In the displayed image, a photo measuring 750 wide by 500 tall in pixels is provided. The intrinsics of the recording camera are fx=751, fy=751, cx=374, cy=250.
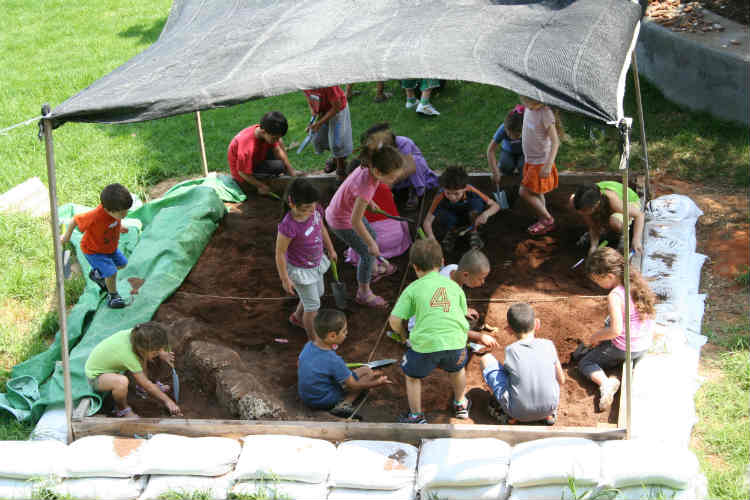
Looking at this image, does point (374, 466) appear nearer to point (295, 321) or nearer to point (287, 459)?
point (287, 459)

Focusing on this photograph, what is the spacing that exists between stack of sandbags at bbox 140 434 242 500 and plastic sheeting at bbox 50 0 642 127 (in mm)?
1755

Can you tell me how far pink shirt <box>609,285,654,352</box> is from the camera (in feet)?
14.2

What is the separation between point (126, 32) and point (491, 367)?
1051cm

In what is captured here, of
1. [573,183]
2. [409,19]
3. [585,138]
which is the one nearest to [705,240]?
[573,183]

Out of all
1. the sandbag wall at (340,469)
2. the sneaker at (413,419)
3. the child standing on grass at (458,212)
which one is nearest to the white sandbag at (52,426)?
the sandbag wall at (340,469)

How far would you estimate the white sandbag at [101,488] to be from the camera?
153 inches

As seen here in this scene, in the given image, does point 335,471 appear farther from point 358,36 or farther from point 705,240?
point 705,240

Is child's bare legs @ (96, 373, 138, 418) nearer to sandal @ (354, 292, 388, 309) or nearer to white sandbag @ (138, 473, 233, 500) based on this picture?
white sandbag @ (138, 473, 233, 500)

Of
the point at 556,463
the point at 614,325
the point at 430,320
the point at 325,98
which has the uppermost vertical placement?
the point at 325,98

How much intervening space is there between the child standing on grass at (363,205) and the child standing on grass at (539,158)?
1.26 metres

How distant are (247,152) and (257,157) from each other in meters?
0.13

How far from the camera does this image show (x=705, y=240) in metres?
5.84

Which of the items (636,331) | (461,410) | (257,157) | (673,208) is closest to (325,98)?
(257,157)

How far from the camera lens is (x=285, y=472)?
149 inches
